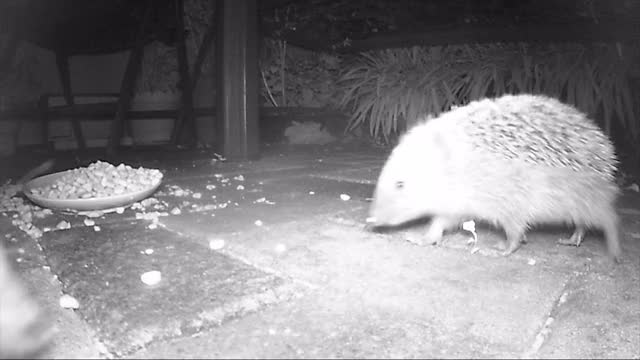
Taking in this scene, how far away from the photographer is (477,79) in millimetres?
5055

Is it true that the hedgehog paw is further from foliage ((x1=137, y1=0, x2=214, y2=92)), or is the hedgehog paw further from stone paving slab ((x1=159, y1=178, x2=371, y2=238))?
foliage ((x1=137, y1=0, x2=214, y2=92))

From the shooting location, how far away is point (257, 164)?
15.6 ft

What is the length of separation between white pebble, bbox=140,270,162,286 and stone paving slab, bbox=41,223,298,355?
2 cm

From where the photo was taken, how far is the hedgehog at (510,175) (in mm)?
2342

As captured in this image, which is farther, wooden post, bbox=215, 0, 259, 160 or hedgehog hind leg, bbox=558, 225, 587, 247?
wooden post, bbox=215, 0, 259, 160

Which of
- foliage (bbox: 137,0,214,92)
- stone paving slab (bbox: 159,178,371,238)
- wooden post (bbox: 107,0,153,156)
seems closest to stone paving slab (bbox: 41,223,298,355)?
stone paving slab (bbox: 159,178,371,238)

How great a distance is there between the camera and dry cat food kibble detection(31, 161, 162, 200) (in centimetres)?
300

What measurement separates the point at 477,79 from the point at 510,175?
289 centimetres

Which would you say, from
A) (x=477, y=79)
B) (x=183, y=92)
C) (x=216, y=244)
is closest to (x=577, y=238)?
Result: (x=216, y=244)

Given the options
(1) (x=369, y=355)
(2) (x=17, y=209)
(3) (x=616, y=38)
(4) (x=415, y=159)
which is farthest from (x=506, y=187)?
(3) (x=616, y=38)

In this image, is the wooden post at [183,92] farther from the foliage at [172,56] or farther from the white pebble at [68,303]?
the white pebble at [68,303]

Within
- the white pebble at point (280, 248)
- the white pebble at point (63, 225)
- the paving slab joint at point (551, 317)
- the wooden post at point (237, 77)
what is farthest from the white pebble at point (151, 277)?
the wooden post at point (237, 77)

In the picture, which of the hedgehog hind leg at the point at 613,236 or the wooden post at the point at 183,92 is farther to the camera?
the wooden post at the point at 183,92

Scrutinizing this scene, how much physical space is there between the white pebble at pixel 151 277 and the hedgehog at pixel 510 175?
102 centimetres
